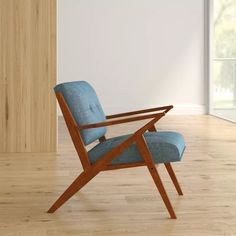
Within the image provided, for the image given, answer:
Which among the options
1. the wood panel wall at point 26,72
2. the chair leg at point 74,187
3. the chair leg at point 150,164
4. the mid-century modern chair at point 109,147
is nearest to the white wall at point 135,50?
the wood panel wall at point 26,72

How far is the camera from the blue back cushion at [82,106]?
307 centimetres

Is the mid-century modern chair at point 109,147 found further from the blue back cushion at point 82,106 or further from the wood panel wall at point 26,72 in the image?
the wood panel wall at point 26,72

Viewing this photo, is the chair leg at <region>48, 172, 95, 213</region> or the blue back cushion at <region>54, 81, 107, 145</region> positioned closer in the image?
the chair leg at <region>48, 172, 95, 213</region>

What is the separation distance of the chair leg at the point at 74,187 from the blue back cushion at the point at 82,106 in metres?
0.21

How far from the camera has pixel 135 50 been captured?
920 cm

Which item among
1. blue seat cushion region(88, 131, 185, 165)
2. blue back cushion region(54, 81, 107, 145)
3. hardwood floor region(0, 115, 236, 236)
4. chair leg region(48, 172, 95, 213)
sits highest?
blue back cushion region(54, 81, 107, 145)

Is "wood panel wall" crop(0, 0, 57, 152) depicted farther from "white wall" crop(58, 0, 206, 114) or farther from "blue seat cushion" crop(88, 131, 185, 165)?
"white wall" crop(58, 0, 206, 114)

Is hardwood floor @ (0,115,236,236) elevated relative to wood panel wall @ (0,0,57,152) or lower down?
lower down

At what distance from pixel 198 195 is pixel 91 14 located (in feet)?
20.2

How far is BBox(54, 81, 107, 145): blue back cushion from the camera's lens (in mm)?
3066

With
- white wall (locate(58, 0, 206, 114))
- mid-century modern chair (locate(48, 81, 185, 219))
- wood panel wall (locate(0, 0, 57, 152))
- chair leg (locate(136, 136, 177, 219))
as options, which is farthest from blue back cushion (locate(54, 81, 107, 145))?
white wall (locate(58, 0, 206, 114))

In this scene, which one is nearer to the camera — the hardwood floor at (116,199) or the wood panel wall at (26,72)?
the hardwood floor at (116,199)

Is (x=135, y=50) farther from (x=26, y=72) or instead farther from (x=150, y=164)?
(x=150, y=164)

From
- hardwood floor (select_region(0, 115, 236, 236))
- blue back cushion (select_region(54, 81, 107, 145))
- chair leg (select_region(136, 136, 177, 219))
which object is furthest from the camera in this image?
blue back cushion (select_region(54, 81, 107, 145))
